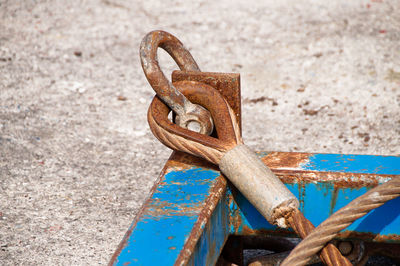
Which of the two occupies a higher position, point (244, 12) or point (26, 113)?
point (244, 12)

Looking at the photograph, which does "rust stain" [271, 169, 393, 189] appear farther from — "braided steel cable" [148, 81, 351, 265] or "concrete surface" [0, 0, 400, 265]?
"concrete surface" [0, 0, 400, 265]

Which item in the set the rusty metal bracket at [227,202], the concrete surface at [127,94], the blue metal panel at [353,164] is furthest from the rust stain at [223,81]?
the concrete surface at [127,94]

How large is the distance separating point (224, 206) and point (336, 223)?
33 cm

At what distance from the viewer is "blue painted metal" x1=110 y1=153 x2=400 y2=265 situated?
47.3 inches

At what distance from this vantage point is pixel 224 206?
1.43 m

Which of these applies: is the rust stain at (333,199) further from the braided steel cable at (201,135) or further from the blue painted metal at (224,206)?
the braided steel cable at (201,135)

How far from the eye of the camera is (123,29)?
4098 mm

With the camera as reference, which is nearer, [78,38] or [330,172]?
[330,172]

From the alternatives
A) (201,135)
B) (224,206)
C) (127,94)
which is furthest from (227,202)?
(127,94)

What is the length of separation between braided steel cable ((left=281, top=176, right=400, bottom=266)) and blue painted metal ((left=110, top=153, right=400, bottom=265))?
0.16 metres

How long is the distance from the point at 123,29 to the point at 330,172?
293cm

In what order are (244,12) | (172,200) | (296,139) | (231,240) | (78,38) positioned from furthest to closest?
(244,12) < (78,38) < (296,139) < (231,240) < (172,200)

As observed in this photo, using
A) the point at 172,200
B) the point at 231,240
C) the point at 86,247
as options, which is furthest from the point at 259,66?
the point at 172,200

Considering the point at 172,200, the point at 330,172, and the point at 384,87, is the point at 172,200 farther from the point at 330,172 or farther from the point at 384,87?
the point at 384,87
